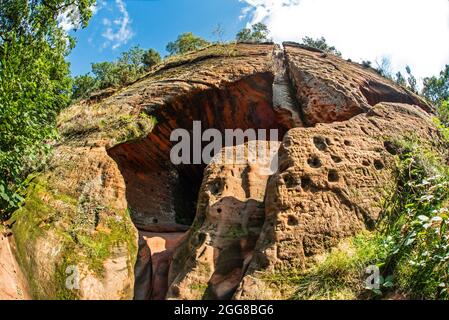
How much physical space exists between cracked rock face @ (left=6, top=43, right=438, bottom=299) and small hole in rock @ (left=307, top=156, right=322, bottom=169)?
16 millimetres

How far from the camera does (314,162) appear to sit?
6.36 m

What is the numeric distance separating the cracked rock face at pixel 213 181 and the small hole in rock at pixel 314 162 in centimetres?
2

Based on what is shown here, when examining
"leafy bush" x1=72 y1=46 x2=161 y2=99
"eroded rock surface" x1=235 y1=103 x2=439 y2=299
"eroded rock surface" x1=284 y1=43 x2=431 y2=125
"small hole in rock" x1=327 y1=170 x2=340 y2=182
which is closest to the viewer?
"eroded rock surface" x1=235 y1=103 x2=439 y2=299

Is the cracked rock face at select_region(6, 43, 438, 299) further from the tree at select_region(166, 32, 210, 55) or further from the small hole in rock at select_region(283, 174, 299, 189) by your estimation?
the tree at select_region(166, 32, 210, 55)

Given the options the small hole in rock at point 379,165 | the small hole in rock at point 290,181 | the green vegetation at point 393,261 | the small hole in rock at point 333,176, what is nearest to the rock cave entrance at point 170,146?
the small hole in rock at point 379,165

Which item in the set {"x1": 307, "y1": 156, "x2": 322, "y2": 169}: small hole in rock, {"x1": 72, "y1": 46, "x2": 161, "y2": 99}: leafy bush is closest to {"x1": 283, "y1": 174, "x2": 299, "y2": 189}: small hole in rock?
{"x1": 307, "y1": 156, "x2": 322, "y2": 169}: small hole in rock

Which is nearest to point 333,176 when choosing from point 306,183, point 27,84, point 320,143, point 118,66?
point 306,183

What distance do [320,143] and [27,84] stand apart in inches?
202

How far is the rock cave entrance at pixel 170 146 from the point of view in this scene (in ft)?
34.0

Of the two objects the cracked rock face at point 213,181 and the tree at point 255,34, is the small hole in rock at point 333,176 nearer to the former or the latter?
the cracked rock face at point 213,181

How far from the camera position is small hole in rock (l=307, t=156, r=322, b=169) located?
631 cm

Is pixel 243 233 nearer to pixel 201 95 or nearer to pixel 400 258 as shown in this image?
pixel 400 258
